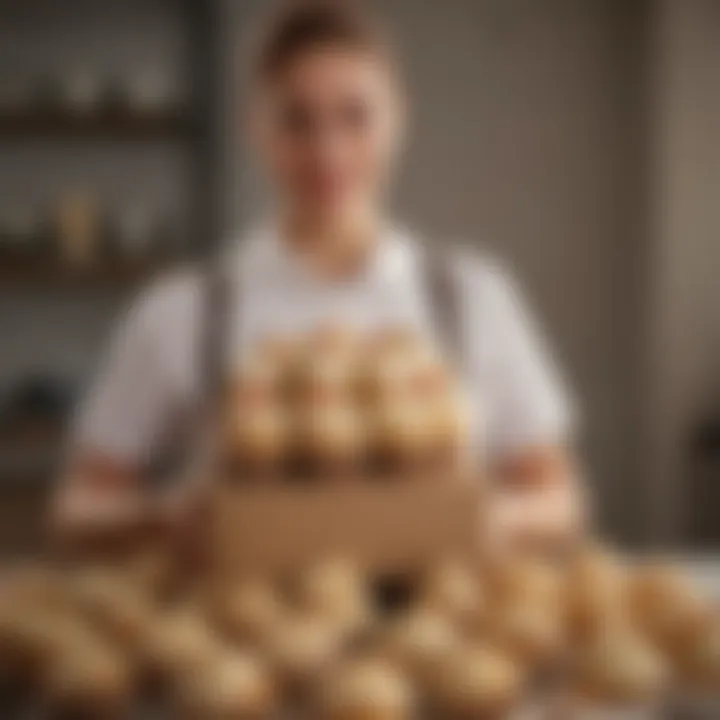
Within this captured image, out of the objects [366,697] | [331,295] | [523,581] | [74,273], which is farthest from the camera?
[74,273]

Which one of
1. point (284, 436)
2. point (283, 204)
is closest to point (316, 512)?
point (284, 436)

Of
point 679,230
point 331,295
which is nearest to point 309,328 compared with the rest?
point 331,295

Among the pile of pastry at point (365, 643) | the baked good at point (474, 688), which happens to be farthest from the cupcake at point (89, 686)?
the baked good at point (474, 688)

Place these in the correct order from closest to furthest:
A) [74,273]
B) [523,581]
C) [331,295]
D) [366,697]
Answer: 1. [366,697]
2. [523,581]
3. [331,295]
4. [74,273]

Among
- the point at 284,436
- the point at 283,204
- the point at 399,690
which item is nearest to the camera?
the point at 399,690

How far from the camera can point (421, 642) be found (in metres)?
0.47

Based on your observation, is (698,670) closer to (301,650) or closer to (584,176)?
(301,650)

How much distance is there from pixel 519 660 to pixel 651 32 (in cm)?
41

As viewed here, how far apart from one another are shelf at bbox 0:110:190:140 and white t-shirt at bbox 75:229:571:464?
4.8 inches

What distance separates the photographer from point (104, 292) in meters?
0.74

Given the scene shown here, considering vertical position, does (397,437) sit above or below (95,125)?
below

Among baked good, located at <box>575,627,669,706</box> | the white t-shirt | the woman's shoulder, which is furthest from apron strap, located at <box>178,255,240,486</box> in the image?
baked good, located at <box>575,627,669,706</box>

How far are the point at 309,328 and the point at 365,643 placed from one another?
186mm

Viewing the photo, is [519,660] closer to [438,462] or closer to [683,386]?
[438,462]
